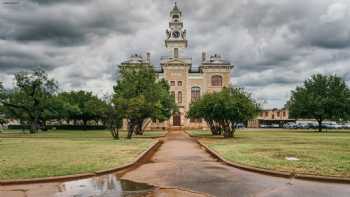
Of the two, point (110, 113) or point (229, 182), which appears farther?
point (110, 113)

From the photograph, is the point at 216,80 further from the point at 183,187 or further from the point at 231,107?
the point at 183,187

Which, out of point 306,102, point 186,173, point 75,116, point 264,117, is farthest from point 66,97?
point 186,173

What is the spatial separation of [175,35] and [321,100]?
37.4 metres

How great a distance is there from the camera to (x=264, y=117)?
382ft

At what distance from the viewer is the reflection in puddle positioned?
8492 millimetres

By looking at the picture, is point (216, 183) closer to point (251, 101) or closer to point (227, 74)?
point (251, 101)

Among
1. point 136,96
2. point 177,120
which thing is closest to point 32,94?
point 136,96

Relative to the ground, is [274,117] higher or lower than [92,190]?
higher

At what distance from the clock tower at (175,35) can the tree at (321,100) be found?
92.8 ft

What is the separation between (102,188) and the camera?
30.1 feet

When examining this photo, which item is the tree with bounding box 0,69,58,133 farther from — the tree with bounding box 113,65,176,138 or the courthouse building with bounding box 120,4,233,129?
the courthouse building with bounding box 120,4,233,129

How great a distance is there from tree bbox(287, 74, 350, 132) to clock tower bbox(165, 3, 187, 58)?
2830 centimetres

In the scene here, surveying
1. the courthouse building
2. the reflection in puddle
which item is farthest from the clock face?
the reflection in puddle

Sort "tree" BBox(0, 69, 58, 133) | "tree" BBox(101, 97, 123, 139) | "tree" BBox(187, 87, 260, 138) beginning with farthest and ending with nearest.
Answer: "tree" BBox(0, 69, 58, 133), "tree" BBox(187, 87, 260, 138), "tree" BBox(101, 97, 123, 139)
